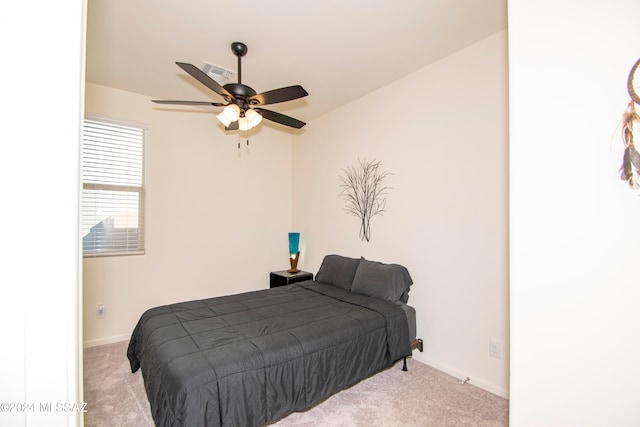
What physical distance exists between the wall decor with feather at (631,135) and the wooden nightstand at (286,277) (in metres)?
3.52

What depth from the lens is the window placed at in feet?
10.5

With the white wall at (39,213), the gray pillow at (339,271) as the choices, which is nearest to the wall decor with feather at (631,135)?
the white wall at (39,213)

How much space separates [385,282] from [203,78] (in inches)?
93.9

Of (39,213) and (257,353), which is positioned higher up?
(39,213)

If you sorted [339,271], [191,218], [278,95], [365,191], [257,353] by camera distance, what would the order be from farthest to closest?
1. [191,218]
2. [365,191]
3. [339,271]
4. [278,95]
5. [257,353]

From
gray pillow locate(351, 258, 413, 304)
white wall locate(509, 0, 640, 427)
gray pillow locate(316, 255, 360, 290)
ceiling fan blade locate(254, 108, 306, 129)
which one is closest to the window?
ceiling fan blade locate(254, 108, 306, 129)

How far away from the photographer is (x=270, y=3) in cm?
198

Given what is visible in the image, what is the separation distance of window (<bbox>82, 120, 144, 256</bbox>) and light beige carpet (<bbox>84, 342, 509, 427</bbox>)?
4.42ft

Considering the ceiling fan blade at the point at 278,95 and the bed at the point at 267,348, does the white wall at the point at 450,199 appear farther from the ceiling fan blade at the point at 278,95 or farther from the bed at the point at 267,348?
the ceiling fan blade at the point at 278,95

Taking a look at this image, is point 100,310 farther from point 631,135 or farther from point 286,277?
point 631,135

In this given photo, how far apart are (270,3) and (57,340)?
225cm

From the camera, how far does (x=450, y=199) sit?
264 centimetres

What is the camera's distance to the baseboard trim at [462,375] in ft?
7.28

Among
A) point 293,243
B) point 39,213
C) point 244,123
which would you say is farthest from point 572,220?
point 293,243
